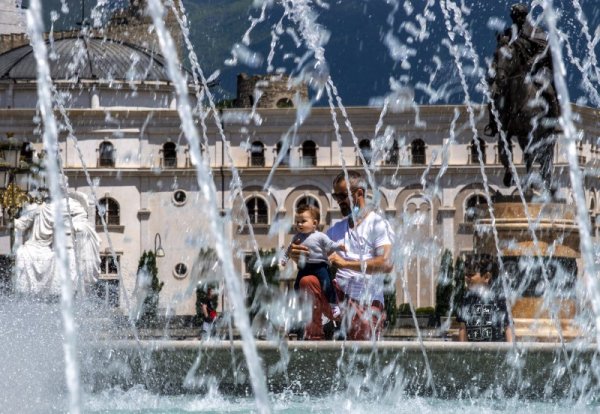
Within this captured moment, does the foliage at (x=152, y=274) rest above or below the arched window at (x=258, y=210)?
below

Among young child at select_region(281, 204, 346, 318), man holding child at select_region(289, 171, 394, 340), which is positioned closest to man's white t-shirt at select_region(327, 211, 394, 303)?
man holding child at select_region(289, 171, 394, 340)

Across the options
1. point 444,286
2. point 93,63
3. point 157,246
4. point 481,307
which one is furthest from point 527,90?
point 93,63

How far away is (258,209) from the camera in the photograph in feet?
181

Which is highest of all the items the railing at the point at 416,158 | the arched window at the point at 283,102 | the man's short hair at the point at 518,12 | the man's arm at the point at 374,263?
the arched window at the point at 283,102

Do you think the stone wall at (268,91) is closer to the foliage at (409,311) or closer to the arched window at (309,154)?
the arched window at (309,154)

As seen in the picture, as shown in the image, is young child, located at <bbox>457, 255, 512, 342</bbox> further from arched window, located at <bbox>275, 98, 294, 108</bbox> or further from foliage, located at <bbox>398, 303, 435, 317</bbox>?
arched window, located at <bbox>275, 98, 294, 108</bbox>

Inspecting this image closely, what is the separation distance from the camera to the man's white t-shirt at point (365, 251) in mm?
7160

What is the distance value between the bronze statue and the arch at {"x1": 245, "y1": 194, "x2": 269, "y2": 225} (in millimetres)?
43904

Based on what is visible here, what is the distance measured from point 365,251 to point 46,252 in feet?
27.1

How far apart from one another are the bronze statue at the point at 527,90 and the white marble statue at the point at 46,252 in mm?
5269

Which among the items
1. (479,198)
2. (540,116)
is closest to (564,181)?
(479,198)

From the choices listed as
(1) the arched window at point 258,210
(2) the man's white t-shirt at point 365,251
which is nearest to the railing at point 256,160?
(1) the arched window at point 258,210

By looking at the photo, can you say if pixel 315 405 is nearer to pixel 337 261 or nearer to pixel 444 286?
pixel 337 261

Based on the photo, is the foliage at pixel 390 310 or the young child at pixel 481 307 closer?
the young child at pixel 481 307
